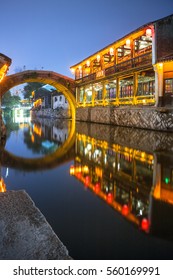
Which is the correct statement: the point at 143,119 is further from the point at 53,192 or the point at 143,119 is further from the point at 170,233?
the point at 170,233

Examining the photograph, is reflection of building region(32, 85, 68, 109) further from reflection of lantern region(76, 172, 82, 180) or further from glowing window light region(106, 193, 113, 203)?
glowing window light region(106, 193, 113, 203)

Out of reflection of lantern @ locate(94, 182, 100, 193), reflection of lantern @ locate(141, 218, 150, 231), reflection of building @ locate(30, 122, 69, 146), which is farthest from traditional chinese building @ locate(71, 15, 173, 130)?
reflection of lantern @ locate(141, 218, 150, 231)

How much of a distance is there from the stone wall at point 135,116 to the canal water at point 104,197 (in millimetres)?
8644

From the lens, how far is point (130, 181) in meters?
6.93

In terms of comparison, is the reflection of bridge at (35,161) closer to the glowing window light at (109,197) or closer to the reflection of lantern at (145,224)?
the glowing window light at (109,197)

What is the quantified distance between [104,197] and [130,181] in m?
1.47

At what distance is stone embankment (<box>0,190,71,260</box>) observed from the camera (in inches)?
124

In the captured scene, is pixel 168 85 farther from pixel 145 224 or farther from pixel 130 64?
pixel 145 224

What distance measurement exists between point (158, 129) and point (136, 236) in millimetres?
16705

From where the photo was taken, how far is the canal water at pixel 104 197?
3.61m

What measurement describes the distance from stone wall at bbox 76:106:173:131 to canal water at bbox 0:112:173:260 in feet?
28.4

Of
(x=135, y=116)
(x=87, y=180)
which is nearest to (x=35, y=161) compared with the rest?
(x=87, y=180)

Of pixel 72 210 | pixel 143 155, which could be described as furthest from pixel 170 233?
pixel 143 155

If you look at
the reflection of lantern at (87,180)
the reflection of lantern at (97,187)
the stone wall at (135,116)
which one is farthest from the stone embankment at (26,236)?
the stone wall at (135,116)
